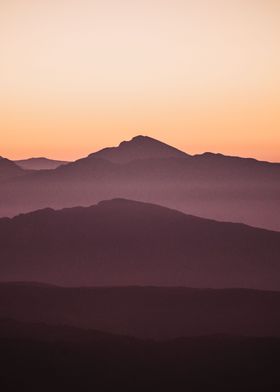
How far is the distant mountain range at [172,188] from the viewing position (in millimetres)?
170000

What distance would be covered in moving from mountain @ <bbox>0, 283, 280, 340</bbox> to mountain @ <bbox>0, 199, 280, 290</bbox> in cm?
Answer: 661

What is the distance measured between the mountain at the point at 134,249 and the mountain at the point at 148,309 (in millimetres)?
6606

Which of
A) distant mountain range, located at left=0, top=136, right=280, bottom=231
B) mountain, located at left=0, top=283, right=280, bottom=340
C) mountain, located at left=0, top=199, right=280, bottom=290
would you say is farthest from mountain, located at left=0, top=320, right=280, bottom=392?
distant mountain range, located at left=0, top=136, right=280, bottom=231

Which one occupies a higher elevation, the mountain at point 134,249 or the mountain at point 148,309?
the mountain at point 134,249

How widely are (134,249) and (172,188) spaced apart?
349 ft

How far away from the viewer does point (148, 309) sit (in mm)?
53500

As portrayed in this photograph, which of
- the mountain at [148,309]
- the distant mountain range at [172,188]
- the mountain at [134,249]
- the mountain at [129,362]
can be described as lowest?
the mountain at [129,362]

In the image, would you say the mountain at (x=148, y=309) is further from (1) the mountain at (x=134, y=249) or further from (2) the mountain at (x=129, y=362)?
(1) the mountain at (x=134, y=249)

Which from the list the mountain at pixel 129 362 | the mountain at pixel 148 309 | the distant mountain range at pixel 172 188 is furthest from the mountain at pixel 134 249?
the distant mountain range at pixel 172 188

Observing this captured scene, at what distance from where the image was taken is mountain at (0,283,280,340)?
161 ft

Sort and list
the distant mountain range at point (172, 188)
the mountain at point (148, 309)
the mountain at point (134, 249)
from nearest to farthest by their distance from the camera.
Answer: the mountain at point (148, 309)
the mountain at point (134, 249)
the distant mountain range at point (172, 188)

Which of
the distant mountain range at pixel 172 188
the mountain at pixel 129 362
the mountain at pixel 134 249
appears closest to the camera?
the mountain at pixel 129 362

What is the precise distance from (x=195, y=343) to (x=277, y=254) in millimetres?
36326

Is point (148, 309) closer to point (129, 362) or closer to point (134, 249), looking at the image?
point (129, 362)
